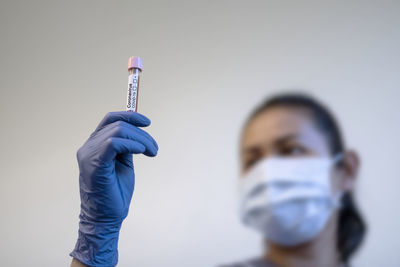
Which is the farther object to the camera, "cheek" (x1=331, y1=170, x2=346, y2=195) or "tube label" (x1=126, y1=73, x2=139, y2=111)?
"cheek" (x1=331, y1=170, x2=346, y2=195)

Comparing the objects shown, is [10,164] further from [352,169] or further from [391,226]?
[391,226]

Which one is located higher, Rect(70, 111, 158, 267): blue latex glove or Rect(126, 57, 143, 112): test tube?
Rect(126, 57, 143, 112): test tube

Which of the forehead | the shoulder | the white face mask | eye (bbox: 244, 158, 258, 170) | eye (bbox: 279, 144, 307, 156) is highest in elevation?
the forehead

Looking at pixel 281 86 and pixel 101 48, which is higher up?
pixel 101 48

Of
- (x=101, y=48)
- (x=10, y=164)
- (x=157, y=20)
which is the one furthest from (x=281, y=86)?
(x=10, y=164)

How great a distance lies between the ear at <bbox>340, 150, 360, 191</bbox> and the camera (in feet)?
3.03

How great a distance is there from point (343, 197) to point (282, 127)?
0.29 metres

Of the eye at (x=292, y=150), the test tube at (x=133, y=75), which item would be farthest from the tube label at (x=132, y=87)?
the eye at (x=292, y=150)

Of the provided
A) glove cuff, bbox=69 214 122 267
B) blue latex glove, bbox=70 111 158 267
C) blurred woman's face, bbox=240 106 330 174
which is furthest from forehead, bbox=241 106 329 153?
glove cuff, bbox=69 214 122 267

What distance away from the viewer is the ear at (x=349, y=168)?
0.92 m

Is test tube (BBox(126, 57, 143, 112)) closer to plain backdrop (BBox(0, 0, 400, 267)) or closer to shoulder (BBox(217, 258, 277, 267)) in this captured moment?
plain backdrop (BBox(0, 0, 400, 267))

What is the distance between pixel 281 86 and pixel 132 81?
54 cm

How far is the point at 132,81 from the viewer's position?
80 cm

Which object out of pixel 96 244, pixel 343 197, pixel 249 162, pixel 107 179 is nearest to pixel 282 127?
pixel 249 162
